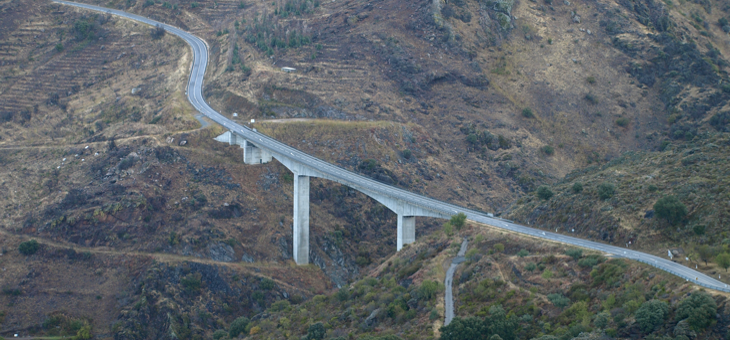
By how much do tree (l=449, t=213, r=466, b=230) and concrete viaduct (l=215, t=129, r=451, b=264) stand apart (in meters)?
3.34

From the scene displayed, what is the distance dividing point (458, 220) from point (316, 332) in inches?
719

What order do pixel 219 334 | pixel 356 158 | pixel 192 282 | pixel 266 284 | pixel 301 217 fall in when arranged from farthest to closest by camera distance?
pixel 356 158, pixel 301 217, pixel 266 284, pixel 192 282, pixel 219 334

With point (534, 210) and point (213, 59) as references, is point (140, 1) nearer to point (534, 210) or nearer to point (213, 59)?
point (213, 59)

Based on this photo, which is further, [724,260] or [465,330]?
[465,330]

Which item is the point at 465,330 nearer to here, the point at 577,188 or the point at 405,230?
the point at 405,230

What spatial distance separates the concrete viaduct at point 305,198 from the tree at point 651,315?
1228 inches

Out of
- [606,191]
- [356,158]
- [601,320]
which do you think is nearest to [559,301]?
[601,320]

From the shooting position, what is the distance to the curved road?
52938mm

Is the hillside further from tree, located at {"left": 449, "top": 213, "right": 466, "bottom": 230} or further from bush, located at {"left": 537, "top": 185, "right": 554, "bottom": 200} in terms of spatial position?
bush, located at {"left": 537, "top": 185, "right": 554, "bottom": 200}

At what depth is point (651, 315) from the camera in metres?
44.6

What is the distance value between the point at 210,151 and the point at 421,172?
1132 inches

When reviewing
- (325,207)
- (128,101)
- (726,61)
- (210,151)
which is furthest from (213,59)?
(726,61)

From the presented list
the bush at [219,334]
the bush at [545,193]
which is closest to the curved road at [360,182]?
the bush at [545,193]

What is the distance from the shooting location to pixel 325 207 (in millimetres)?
95188
